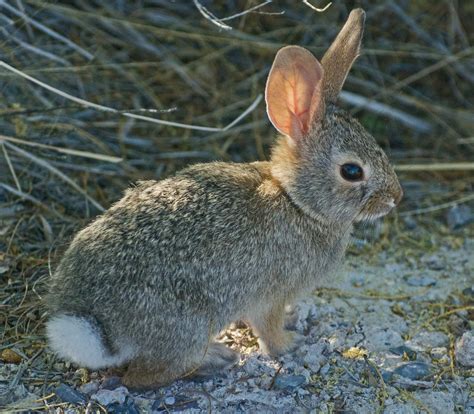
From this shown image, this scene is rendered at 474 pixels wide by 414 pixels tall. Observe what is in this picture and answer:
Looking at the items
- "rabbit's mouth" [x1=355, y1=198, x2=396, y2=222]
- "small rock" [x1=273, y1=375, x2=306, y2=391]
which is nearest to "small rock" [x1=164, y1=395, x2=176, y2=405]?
"small rock" [x1=273, y1=375, x2=306, y2=391]

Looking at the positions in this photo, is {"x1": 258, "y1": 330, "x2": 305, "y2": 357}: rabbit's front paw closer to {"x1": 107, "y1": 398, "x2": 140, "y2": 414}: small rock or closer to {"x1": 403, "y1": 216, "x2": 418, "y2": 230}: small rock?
{"x1": 107, "y1": 398, "x2": 140, "y2": 414}: small rock

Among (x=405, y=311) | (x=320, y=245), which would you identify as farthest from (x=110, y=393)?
(x=405, y=311)

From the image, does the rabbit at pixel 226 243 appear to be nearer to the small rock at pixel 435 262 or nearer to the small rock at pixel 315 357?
the small rock at pixel 315 357

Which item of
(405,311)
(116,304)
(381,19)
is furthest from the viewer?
(381,19)

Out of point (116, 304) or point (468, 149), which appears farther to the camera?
point (468, 149)

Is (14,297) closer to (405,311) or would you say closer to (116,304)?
(116,304)

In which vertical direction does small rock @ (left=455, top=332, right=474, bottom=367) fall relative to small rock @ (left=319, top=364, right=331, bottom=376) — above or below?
above

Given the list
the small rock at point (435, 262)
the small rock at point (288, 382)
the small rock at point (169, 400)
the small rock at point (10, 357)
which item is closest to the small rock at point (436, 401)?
the small rock at point (288, 382)
